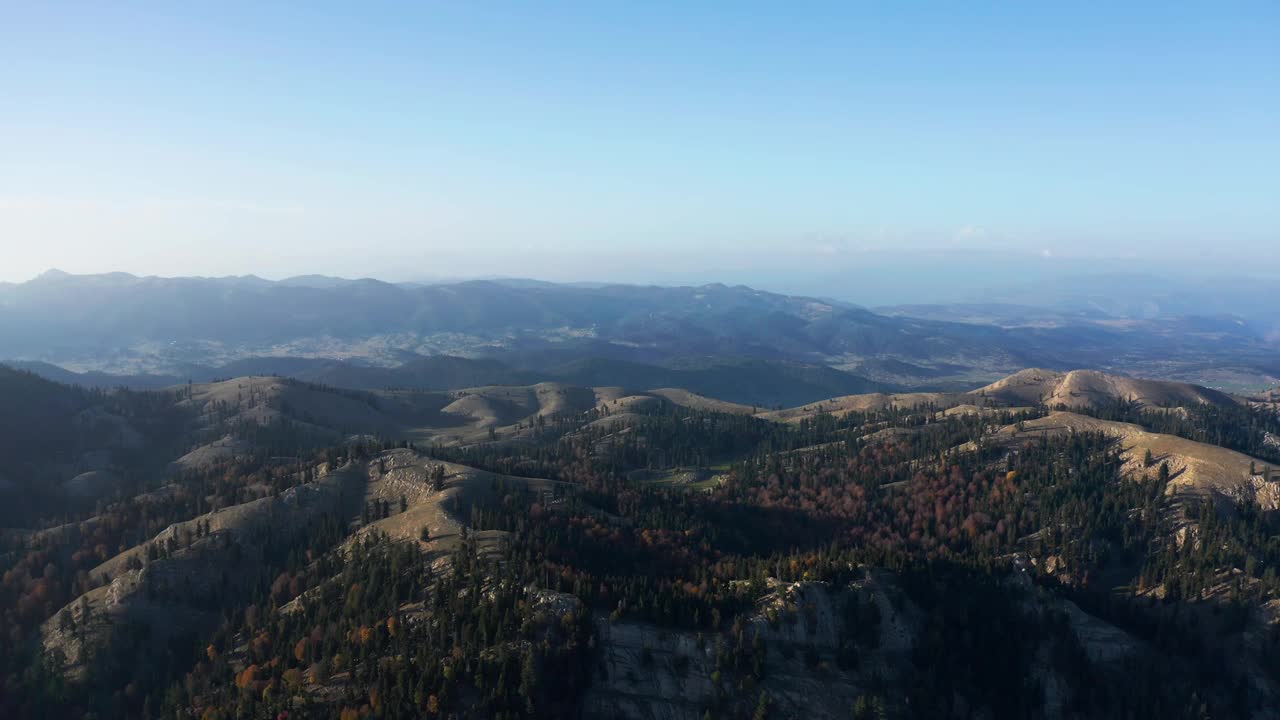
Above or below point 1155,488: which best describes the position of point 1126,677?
below

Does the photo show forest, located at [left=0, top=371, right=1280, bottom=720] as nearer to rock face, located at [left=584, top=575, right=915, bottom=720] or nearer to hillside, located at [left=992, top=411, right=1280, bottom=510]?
rock face, located at [left=584, top=575, right=915, bottom=720]

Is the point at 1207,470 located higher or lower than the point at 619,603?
higher

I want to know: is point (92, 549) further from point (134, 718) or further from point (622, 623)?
point (622, 623)

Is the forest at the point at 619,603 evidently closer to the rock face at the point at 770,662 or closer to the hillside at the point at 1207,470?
the rock face at the point at 770,662

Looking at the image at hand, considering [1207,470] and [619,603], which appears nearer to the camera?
[619,603]

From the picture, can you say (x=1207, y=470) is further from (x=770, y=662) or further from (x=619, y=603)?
(x=619, y=603)

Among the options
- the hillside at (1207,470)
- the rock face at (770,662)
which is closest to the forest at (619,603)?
the rock face at (770,662)

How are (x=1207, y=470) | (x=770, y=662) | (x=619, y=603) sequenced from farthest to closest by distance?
(x=1207, y=470) < (x=619, y=603) < (x=770, y=662)

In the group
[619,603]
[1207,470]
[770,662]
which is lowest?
[770,662]

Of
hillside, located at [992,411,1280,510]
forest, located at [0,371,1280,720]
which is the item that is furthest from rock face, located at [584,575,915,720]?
hillside, located at [992,411,1280,510]

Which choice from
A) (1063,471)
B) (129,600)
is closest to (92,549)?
(129,600)

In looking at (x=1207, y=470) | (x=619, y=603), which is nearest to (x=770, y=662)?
(x=619, y=603)
